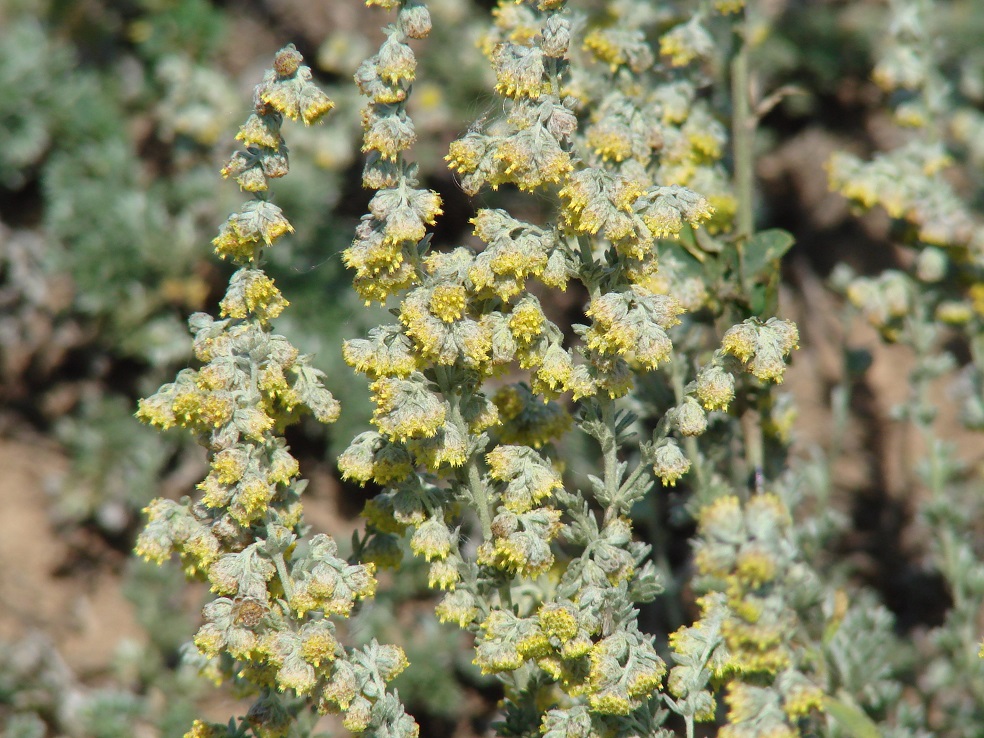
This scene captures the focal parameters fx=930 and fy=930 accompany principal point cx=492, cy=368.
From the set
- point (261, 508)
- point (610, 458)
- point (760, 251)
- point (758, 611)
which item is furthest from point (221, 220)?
point (758, 611)

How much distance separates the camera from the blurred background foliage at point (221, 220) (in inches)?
122

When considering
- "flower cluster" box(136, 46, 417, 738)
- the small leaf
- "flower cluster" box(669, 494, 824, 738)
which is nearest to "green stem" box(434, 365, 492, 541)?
"flower cluster" box(136, 46, 417, 738)

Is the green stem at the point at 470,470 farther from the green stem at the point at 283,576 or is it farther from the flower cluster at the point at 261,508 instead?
the green stem at the point at 283,576

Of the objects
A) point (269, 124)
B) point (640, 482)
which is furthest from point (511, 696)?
point (269, 124)

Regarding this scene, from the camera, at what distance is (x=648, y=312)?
1.37 metres

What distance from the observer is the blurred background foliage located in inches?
122

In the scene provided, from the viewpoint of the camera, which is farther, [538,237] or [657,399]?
[657,399]

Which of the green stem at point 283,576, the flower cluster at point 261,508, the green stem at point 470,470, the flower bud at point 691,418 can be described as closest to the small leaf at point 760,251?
the flower bud at point 691,418

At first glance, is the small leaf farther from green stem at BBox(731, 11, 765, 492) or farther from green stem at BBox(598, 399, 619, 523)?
green stem at BBox(598, 399, 619, 523)

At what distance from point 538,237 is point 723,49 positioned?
1.64 metres

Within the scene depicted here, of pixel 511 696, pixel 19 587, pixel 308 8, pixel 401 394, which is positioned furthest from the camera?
pixel 308 8

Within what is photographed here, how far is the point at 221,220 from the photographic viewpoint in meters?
3.51

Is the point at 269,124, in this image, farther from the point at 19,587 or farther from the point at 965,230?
the point at 19,587

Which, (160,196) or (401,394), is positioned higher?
(401,394)
